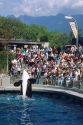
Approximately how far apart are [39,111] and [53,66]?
398 inches

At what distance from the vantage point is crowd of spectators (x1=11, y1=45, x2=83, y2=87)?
30.9m

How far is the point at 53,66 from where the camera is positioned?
34531 mm

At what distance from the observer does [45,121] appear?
21.3 metres

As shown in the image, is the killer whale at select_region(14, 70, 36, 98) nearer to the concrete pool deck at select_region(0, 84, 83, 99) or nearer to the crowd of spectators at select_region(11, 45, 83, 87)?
the concrete pool deck at select_region(0, 84, 83, 99)

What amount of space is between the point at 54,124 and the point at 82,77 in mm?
9125

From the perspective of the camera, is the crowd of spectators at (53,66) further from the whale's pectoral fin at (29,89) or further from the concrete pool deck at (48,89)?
the whale's pectoral fin at (29,89)

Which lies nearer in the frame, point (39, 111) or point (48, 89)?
point (39, 111)

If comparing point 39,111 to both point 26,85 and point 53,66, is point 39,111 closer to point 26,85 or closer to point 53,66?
point 26,85

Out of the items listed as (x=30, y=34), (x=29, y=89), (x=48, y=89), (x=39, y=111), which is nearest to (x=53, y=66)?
(x=48, y=89)

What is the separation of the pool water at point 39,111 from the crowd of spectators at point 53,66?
1.51 meters

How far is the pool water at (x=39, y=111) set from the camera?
70.0 ft

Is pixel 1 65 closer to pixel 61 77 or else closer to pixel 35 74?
pixel 35 74

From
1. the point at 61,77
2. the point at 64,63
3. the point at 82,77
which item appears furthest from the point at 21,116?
the point at 64,63

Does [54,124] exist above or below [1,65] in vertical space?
below
